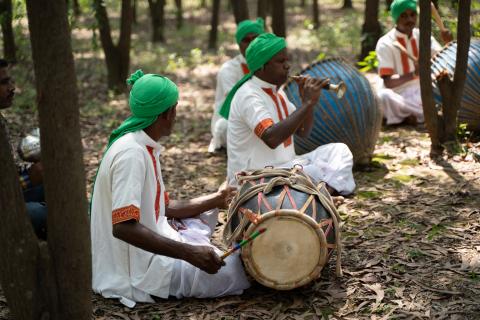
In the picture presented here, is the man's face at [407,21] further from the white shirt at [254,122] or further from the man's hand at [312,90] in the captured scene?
the man's hand at [312,90]

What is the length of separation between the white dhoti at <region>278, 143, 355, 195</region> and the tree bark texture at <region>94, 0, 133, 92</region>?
5.68 metres

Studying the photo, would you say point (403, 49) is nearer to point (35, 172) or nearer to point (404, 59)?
point (404, 59)

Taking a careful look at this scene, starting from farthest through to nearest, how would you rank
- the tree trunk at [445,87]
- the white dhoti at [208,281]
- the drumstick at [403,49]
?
the drumstick at [403,49], the tree trunk at [445,87], the white dhoti at [208,281]

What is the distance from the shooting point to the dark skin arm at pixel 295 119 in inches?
189

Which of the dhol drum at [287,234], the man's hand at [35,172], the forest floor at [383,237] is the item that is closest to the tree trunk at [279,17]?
the forest floor at [383,237]

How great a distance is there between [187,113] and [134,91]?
18.3ft

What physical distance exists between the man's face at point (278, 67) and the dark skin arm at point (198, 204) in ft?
3.73

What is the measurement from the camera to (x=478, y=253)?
166 inches

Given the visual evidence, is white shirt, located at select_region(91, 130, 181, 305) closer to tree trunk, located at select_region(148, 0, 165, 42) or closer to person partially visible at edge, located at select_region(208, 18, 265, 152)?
person partially visible at edge, located at select_region(208, 18, 265, 152)

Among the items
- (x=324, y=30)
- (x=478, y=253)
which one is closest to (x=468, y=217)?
(x=478, y=253)

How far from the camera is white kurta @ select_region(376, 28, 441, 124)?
7.49m

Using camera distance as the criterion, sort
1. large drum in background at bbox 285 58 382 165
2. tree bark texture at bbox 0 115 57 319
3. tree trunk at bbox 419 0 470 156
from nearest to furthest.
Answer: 1. tree bark texture at bbox 0 115 57 319
2. tree trunk at bbox 419 0 470 156
3. large drum in background at bbox 285 58 382 165

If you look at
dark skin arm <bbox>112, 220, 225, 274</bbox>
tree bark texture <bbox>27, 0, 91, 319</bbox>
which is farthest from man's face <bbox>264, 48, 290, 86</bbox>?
tree bark texture <bbox>27, 0, 91, 319</bbox>

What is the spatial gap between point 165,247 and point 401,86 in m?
4.94
